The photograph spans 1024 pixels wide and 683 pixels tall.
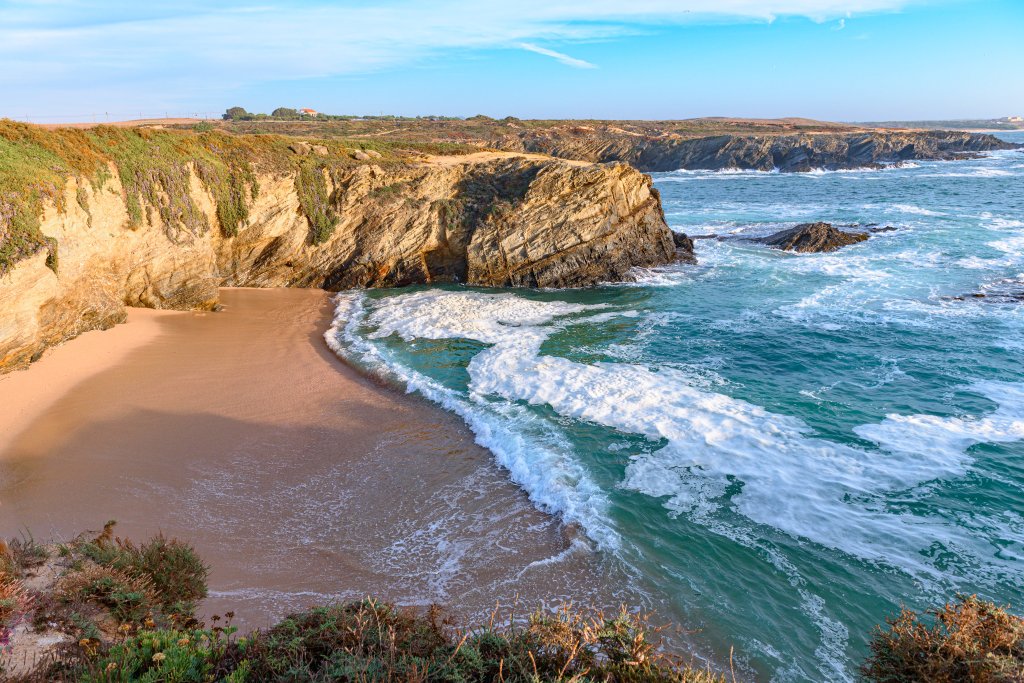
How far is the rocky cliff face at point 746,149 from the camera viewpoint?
7100 cm

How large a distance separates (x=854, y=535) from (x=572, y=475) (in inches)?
158

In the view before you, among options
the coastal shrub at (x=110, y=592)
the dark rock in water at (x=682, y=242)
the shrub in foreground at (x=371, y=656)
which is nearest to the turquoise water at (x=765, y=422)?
the shrub in foreground at (x=371, y=656)

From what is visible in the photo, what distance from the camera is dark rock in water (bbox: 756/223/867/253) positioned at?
27.2 m

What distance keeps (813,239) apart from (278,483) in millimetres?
26190

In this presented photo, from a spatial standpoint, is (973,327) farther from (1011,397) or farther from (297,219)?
(297,219)

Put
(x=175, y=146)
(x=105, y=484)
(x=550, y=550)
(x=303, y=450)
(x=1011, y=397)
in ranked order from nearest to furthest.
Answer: (x=550, y=550) < (x=105, y=484) < (x=303, y=450) < (x=1011, y=397) < (x=175, y=146)

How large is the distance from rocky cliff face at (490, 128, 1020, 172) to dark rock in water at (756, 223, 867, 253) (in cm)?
4310

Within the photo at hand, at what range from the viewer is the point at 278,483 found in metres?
9.41

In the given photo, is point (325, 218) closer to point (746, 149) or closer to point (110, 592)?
point (110, 592)

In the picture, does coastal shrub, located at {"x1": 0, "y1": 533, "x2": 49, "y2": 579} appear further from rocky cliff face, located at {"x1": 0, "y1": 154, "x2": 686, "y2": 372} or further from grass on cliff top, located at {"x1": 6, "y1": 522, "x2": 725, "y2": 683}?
rocky cliff face, located at {"x1": 0, "y1": 154, "x2": 686, "y2": 372}

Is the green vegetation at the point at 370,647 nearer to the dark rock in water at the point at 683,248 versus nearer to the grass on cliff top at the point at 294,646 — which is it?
the grass on cliff top at the point at 294,646

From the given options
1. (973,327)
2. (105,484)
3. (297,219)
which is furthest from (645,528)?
(297,219)

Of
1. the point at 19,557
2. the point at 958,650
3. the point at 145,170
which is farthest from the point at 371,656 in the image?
the point at 145,170

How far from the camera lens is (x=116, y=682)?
3980 mm
